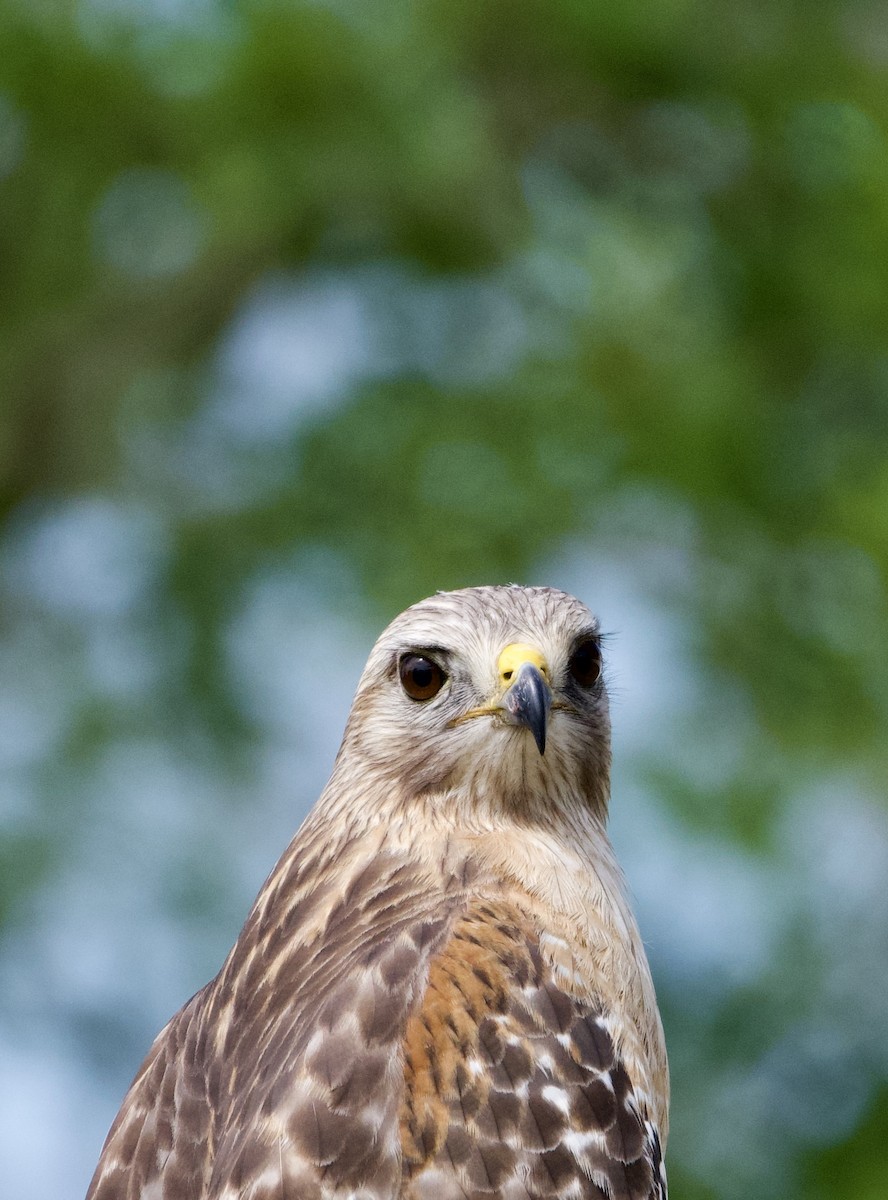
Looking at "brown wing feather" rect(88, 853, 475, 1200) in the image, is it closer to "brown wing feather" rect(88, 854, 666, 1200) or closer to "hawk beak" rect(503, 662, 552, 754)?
"brown wing feather" rect(88, 854, 666, 1200)

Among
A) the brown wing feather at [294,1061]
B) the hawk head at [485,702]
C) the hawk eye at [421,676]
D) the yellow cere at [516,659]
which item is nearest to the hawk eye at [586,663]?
the hawk head at [485,702]

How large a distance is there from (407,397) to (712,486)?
185cm

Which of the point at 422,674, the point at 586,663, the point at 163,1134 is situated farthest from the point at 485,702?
the point at 163,1134

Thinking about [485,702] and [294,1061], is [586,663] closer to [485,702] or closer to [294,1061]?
[485,702]

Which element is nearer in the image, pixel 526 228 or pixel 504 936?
pixel 504 936

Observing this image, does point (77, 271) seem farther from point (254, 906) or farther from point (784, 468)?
point (254, 906)

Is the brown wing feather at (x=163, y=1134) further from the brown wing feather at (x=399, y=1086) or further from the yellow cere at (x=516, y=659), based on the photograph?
the yellow cere at (x=516, y=659)

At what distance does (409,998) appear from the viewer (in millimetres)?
3475

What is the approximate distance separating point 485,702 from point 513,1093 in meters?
1.06

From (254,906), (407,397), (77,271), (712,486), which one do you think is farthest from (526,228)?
(254,906)

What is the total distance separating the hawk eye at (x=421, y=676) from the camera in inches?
167

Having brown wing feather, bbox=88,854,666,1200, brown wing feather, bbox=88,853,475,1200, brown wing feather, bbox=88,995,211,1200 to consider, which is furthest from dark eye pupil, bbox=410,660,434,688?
brown wing feather, bbox=88,995,211,1200

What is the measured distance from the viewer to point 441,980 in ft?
11.5

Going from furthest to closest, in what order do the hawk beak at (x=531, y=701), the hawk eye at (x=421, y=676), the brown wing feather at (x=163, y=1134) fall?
the hawk eye at (x=421, y=676)
the hawk beak at (x=531, y=701)
the brown wing feather at (x=163, y=1134)
